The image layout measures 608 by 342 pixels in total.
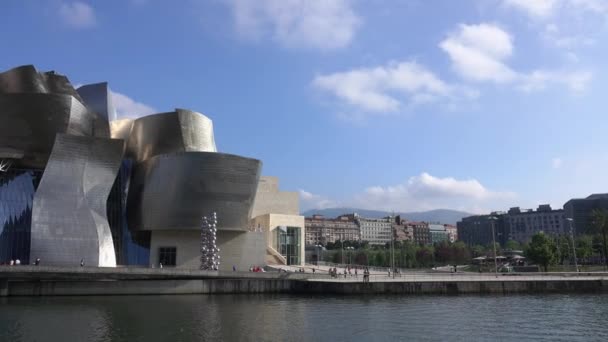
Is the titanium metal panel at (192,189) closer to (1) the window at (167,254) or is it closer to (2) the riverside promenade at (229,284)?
(1) the window at (167,254)

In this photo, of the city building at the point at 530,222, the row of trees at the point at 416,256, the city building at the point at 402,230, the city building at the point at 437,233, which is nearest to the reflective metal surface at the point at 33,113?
the row of trees at the point at 416,256

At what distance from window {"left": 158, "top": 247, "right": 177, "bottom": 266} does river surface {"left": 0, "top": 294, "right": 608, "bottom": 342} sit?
12843mm

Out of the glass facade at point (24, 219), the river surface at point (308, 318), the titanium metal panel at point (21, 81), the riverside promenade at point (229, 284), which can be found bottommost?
the river surface at point (308, 318)

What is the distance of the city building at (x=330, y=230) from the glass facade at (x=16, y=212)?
12254cm

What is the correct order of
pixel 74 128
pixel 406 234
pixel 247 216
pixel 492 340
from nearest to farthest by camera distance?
pixel 492 340 < pixel 74 128 < pixel 247 216 < pixel 406 234

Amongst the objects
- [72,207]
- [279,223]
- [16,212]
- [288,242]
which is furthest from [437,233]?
[16,212]

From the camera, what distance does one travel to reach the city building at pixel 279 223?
202ft

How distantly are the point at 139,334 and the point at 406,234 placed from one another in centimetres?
15312

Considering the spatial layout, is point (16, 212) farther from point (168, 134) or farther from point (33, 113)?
point (168, 134)

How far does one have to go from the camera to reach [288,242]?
6316cm

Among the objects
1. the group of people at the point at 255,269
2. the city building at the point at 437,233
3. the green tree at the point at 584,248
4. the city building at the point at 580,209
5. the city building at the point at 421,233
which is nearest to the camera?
the group of people at the point at 255,269

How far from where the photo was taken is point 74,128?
Answer: 39.8 m

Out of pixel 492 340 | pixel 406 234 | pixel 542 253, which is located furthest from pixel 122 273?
pixel 406 234

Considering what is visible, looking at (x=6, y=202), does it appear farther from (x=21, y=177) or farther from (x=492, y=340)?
(x=492, y=340)
